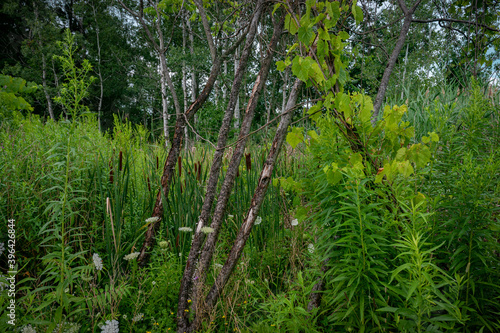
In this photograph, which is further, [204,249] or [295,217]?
[204,249]

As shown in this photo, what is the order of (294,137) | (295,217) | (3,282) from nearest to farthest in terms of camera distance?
1. (3,282)
2. (294,137)
3. (295,217)

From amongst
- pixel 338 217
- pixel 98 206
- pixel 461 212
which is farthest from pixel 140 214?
pixel 461 212

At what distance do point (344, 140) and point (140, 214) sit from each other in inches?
80.2

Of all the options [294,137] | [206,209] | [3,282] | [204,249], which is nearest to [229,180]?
[206,209]

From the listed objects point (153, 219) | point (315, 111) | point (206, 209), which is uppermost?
point (315, 111)

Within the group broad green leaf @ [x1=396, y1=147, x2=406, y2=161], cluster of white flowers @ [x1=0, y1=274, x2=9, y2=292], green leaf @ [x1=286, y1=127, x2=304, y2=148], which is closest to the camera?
broad green leaf @ [x1=396, y1=147, x2=406, y2=161]

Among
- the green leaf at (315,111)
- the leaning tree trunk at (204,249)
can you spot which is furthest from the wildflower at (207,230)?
the green leaf at (315,111)

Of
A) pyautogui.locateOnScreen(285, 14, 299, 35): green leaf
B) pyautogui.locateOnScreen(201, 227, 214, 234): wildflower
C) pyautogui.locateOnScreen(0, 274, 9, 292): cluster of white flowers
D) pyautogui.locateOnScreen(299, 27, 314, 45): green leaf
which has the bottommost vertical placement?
pyautogui.locateOnScreen(0, 274, 9, 292): cluster of white flowers

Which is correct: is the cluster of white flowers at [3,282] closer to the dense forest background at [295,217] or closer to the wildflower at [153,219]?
the dense forest background at [295,217]

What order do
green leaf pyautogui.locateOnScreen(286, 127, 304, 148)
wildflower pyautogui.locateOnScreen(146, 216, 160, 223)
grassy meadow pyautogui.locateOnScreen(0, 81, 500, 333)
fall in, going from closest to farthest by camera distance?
grassy meadow pyautogui.locateOnScreen(0, 81, 500, 333), green leaf pyautogui.locateOnScreen(286, 127, 304, 148), wildflower pyautogui.locateOnScreen(146, 216, 160, 223)

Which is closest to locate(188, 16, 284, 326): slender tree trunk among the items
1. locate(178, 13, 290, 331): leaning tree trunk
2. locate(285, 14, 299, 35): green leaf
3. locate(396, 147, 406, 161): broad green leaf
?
locate(178, 13, 290, 331): leaning tree trunk

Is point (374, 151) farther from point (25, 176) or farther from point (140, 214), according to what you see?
point (25, 176)

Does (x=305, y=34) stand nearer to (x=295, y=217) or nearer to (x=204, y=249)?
(x=295, y=217)

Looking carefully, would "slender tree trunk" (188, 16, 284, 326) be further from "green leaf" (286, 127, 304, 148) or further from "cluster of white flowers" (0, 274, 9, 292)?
"cluster of white flowers" (0, 274, 9, 292)
